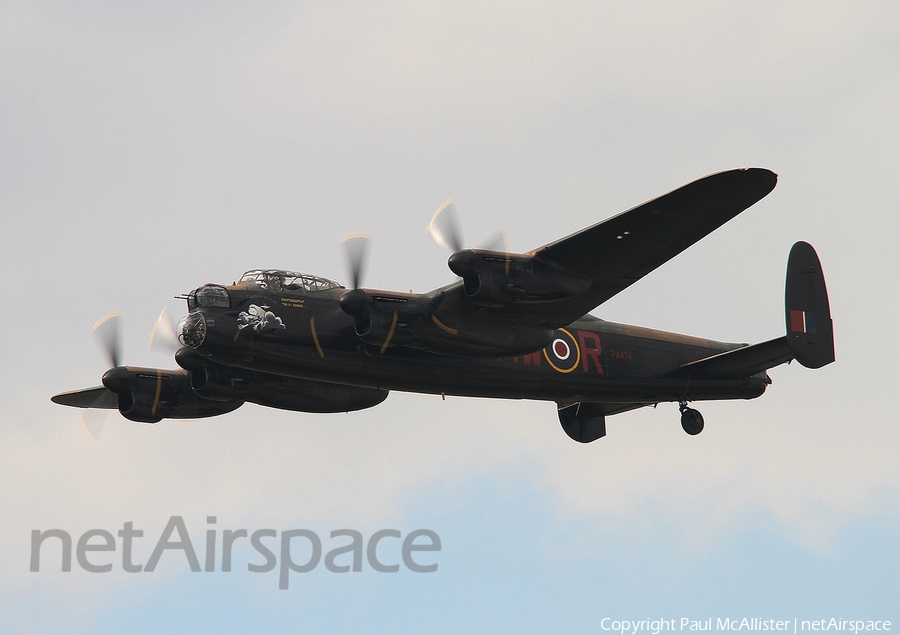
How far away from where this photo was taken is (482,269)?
24734 millimetres

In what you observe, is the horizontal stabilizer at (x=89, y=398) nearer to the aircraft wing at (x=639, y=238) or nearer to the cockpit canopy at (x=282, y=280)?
the cockpit canopy at (x=282, y=280)

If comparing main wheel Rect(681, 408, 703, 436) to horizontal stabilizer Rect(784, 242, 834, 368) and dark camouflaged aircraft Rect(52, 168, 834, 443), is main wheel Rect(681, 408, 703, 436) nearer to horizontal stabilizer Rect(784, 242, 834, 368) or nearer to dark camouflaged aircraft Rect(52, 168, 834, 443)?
dark camouflaged aircraft Rect(52, 168, 834, 443)

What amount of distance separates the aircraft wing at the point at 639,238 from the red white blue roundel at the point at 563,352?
1.22m

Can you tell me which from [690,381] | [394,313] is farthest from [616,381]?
[394,313]

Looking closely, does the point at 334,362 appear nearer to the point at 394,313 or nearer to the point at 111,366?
the point at 394,313

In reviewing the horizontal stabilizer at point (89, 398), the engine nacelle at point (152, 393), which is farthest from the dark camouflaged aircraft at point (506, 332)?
the horizontal stabilizer at point (89, 398)

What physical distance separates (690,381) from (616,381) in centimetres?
201

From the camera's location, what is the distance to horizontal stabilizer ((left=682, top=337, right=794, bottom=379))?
28688 mm

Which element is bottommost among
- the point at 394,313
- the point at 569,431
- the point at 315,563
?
the point at 315,563

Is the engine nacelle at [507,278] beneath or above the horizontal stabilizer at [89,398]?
above

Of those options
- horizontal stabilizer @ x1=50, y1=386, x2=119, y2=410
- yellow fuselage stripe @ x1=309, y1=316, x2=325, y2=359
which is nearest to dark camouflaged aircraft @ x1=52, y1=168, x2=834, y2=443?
yellow fuselage stripe @ x1=309, y1=316, x2=325, y2=359

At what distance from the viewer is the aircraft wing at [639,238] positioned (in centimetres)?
2414

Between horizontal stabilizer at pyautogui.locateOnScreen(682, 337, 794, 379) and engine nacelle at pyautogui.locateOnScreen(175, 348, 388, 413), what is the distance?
289 inches

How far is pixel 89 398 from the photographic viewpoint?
3209cm
